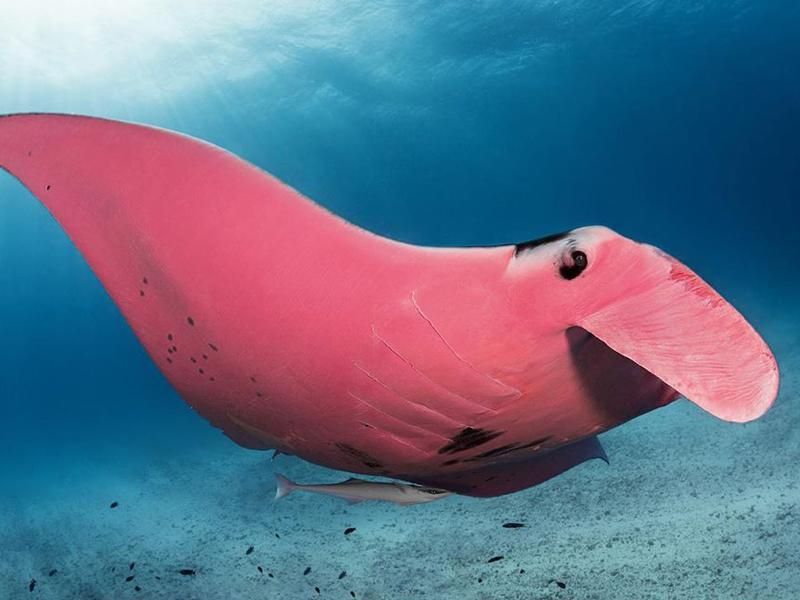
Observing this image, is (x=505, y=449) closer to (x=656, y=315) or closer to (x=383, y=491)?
(x=656, y=315)

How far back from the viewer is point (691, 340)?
3.61 ft

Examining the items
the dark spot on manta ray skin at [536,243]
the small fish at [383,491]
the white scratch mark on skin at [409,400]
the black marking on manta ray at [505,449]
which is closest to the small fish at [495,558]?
the small fish at [383,491]

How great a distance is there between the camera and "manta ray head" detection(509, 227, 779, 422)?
107 centimetres

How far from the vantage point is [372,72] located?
875 inches

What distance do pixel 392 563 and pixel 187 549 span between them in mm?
2979

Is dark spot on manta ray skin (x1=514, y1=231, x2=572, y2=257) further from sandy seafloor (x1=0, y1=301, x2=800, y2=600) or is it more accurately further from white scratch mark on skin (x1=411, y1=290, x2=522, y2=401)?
sandy seafloor (x1=0, y1=301, x2=800, y2=600)

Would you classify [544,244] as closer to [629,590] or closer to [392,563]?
[629,590]

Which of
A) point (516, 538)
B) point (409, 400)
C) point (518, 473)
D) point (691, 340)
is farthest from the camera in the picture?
point (516, 538)

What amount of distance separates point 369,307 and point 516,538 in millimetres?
4271

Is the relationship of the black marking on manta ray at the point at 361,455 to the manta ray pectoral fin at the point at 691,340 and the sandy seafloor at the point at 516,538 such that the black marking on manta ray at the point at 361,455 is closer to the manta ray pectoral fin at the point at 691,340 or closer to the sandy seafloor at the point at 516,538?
the manta ray pectoral fin at the point at 691,340

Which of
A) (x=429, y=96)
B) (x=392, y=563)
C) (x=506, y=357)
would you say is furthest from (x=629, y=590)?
(x=429, y=96)

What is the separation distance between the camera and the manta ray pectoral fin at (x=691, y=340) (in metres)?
1.06

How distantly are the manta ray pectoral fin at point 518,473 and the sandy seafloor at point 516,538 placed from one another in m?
1.67

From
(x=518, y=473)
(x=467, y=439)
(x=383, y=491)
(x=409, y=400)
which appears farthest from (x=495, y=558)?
(x=409, y=400)
